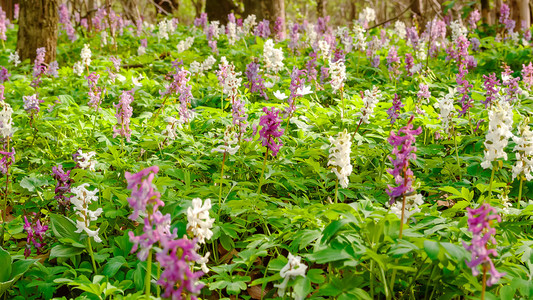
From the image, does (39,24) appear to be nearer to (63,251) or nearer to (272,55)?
(272,55)

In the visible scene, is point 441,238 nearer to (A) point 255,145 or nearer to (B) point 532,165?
(B) point 532,165

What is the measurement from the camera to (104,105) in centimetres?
557

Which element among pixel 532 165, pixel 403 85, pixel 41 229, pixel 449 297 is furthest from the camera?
pixel 403 85

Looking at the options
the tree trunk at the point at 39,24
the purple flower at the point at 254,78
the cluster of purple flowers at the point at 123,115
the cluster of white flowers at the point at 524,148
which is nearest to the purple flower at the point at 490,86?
the cluster of white flowers at the point at 524,148

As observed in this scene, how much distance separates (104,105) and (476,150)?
4065 mm

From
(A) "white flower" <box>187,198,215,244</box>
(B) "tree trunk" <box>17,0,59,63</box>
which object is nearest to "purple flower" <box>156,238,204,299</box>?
(A) "white flower" <box>187,198,215,244</box>

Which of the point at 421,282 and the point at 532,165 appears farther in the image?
the point at 532,165

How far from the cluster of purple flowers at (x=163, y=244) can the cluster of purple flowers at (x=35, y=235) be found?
1438 mm

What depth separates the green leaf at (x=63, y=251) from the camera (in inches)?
98.4

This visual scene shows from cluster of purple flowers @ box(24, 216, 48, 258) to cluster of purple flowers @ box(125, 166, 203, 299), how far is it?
1.44 m

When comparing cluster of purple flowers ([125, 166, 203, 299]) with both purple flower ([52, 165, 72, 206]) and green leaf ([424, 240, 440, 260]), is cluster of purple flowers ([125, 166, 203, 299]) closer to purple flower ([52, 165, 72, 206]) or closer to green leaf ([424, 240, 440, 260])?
green leaf ([424, 240, 440, 260])

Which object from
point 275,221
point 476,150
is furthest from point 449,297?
point 476,150

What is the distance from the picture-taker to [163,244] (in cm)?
152

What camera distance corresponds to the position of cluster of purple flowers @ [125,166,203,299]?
4.91 ft
